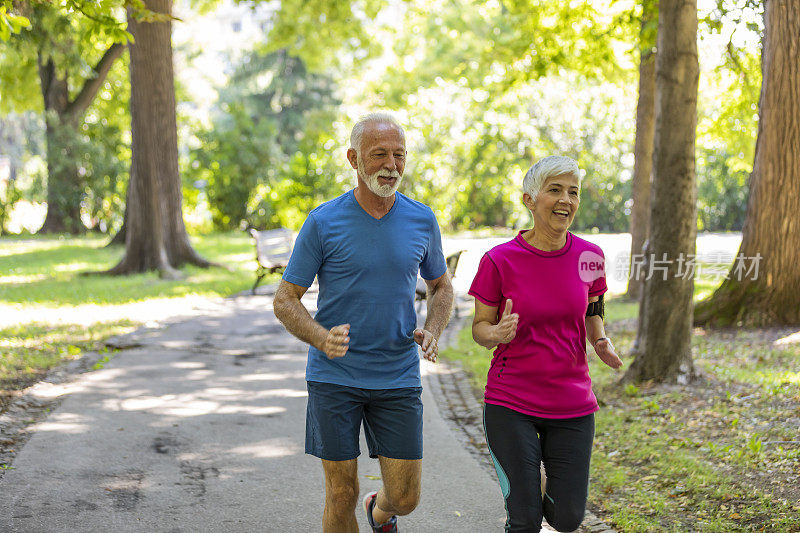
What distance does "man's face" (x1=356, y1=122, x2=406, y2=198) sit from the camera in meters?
3.66

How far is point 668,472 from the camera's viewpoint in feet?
19.1

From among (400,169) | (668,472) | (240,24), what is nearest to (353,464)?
(400,169)

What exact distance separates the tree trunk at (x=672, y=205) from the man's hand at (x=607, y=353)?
4320 mm

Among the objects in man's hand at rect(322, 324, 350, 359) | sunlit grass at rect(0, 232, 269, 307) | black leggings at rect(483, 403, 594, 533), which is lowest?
sunlit grass at rect(0, 232, 269, 307)

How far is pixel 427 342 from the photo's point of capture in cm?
365

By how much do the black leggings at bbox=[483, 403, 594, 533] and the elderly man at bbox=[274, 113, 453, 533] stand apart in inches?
15.9

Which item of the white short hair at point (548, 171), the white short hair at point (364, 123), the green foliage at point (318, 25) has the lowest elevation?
the white short hair at point (548, 171)

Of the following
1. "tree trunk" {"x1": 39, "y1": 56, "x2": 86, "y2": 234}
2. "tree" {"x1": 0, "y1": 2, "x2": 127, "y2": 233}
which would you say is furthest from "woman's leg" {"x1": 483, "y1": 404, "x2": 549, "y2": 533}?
"tree trunk" {"x1": 39, "y1": 56, "x2": 86, "y2": 234}

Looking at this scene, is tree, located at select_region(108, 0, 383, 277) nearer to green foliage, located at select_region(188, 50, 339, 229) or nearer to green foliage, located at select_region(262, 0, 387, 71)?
green foliage, located at select_region(262, 0, 387, 71)

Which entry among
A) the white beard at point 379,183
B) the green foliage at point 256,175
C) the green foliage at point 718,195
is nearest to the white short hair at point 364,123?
the white beard at point 379,183

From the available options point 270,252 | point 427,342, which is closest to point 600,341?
point 427,342

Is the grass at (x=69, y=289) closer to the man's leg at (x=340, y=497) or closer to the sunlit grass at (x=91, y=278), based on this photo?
the sunlit grass at (x=91, y=278)

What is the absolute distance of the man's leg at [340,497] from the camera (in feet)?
12.0

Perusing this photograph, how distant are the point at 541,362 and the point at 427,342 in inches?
18.8
